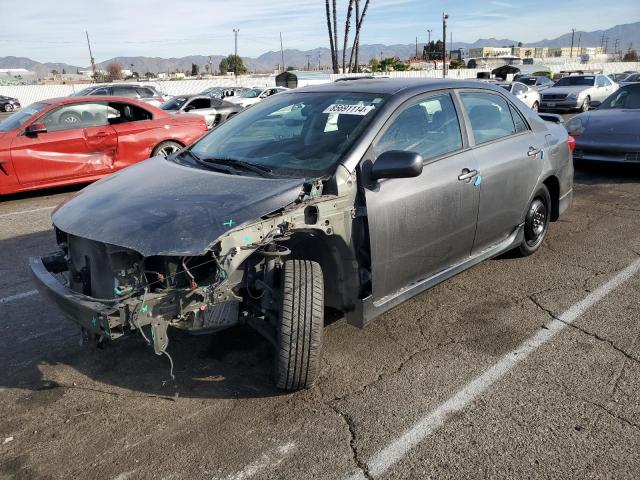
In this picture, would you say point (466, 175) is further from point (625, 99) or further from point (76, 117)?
point (625, 99)

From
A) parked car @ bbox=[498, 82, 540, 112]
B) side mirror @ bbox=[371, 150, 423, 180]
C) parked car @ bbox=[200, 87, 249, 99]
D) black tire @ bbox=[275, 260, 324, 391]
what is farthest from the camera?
parked car @ bbox=[200, 87, 249, 99]

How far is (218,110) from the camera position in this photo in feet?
54.0

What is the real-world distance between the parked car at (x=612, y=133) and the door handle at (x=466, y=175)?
14.4 ft

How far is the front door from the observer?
10.8 feet

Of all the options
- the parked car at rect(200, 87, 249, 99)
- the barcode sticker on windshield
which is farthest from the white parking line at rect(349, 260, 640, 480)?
the parked car at rect(200, 87, 249, 99)

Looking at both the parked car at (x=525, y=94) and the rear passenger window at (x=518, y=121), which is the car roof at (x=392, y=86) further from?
the parked car at (x=525, y=94)

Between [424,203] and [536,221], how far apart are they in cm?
205

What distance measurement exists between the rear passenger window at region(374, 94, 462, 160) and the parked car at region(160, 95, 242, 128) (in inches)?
492

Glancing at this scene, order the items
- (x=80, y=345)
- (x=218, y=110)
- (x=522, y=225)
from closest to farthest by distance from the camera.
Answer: (x=80, y=345)
(x=522, y=225)
(x=218, y=110)

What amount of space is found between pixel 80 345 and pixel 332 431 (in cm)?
186

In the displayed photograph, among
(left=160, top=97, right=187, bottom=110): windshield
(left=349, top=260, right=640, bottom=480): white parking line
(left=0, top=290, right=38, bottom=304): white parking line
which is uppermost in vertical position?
(left=160, top=97, right=187, bottom=110): windshield

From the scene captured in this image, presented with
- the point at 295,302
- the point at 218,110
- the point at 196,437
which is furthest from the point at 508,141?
the point at 218,110

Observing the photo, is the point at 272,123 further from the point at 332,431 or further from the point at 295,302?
the point at 332,431

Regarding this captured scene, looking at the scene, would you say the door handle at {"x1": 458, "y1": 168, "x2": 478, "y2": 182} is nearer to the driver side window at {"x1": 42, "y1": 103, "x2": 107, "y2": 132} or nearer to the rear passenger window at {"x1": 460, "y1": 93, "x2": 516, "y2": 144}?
the rear passenger window at {"x1": 460, "y1": 93, "x2": 516, "y2": 144}
